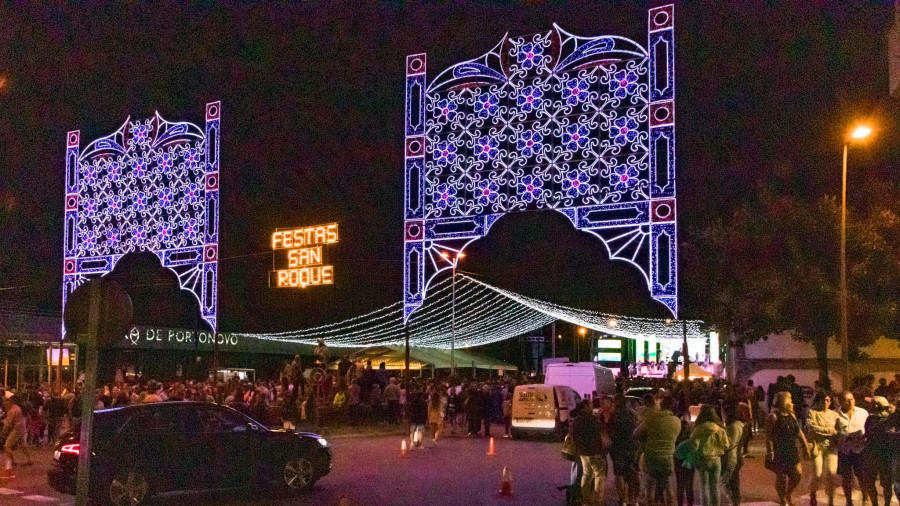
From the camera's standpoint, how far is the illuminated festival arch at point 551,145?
3034 cm

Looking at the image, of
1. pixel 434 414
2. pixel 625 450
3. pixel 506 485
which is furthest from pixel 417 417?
pixel 625 450

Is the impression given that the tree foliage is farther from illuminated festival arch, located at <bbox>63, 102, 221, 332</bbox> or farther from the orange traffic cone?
illuminated festival arch, located at <bbox>63, 102, 221, 332</bbox>

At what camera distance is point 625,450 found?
13039 millimetres

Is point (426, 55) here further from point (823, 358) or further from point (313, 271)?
point (823, 358)

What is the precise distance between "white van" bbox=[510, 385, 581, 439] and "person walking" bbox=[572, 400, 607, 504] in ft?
43.8

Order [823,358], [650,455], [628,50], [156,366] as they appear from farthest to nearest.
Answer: [156,366] < [628,50] < [823,358] < [650,455]

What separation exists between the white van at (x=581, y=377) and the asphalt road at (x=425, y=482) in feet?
26.2

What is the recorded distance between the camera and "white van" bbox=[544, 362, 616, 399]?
3203cm

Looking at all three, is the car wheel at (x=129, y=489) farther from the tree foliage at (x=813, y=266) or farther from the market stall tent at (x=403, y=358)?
the market stall tent at (x=403, y=358)

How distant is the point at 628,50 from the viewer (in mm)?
30672

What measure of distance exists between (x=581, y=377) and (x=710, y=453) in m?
20.5

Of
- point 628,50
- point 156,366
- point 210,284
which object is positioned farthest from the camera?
point 156,366

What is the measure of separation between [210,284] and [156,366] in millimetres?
16230

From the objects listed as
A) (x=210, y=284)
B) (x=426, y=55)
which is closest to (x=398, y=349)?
(x=210, y=284)
